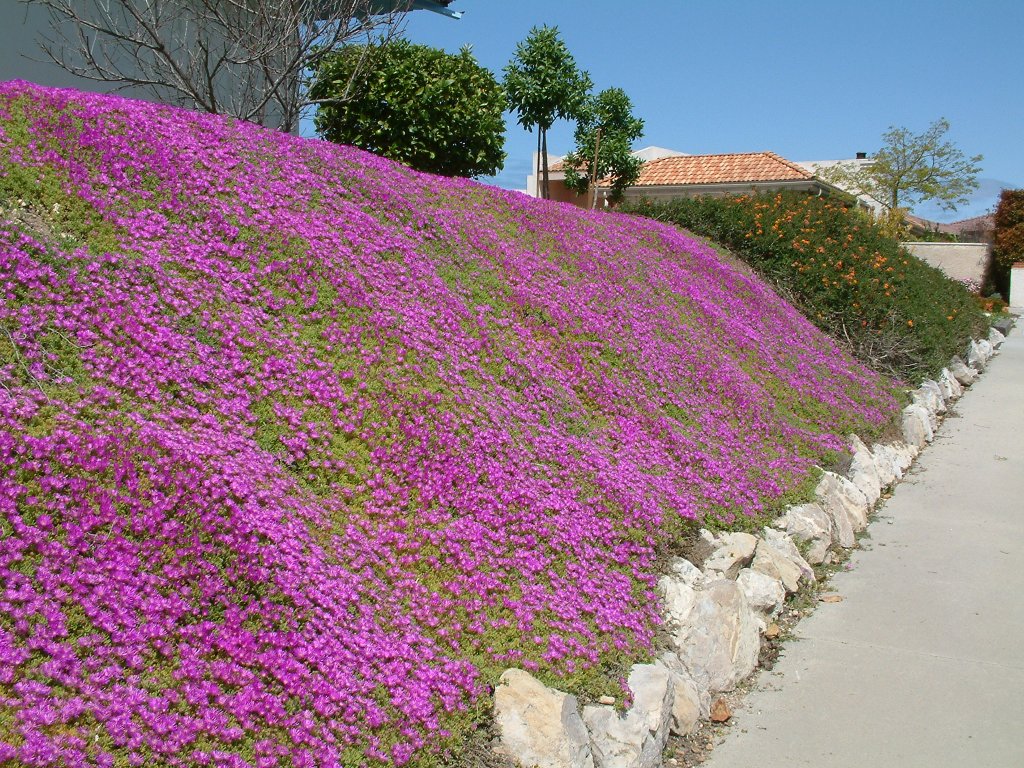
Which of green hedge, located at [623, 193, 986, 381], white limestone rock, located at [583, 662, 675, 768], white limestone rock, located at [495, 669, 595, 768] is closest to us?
white limestone rock, located at [495, 669, 595, 768]

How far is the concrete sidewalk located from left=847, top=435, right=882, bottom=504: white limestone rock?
24 centimetres

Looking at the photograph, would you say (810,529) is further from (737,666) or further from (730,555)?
(737,666)

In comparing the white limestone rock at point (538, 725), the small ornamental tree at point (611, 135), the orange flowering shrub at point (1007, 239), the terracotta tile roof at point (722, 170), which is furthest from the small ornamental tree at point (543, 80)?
the orange flowering shrub at point (1007, 239)

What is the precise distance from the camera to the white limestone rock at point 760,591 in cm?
726

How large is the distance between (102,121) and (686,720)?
21.9ft

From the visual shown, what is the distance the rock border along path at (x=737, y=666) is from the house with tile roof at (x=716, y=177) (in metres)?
26.1

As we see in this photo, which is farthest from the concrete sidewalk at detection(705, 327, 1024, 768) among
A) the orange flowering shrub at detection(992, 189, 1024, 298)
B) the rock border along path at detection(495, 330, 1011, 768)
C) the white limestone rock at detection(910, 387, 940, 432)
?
the orange flowering shrub at detection(992, 189, 1024, 298)

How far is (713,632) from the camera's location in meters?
6.26

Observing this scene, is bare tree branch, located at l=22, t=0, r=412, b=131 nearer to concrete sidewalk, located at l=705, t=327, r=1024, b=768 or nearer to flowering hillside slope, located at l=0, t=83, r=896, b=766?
flowering hillside slope, located at l=0, t=83, r=896, b=766

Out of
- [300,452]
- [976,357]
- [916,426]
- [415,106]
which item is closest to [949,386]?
[916,426]

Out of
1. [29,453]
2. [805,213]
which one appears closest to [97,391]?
[29,453]

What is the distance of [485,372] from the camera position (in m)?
7.64

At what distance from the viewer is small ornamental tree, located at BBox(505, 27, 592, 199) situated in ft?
74.2

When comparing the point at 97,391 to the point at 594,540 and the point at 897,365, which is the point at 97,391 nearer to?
the point at 594,540
